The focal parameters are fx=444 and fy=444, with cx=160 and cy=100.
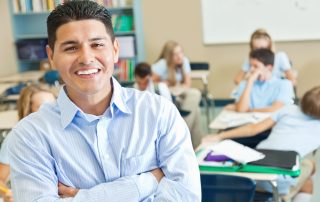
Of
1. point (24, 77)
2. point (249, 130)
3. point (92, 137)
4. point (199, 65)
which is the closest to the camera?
point (92, 137)

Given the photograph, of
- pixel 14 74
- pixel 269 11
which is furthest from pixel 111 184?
pixel 14 74

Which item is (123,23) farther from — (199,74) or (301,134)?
(301,134)

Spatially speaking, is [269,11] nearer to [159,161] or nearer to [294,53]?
[294,53]

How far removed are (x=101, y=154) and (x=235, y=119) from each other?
2.65m

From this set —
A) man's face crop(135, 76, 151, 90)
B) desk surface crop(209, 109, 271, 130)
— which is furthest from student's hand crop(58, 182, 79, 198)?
man's face crop(135, 76, 151, 90)

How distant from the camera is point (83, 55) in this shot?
4.10ft

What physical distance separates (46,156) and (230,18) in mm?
5387

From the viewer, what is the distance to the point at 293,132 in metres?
3.06

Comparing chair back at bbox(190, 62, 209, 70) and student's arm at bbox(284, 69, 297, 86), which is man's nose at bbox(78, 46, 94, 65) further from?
chair back at bbox(190, 62, 209, 70)

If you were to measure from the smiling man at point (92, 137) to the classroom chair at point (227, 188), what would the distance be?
889 millimetres

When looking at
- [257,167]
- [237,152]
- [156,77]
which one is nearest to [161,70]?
[156,77]

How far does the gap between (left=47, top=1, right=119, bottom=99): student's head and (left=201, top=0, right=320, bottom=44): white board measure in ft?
17.2

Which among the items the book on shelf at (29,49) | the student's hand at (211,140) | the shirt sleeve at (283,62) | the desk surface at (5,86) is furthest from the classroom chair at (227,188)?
the book on shelf at (29,49)

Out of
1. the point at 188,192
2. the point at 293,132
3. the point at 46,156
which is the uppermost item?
the point at 46,156
